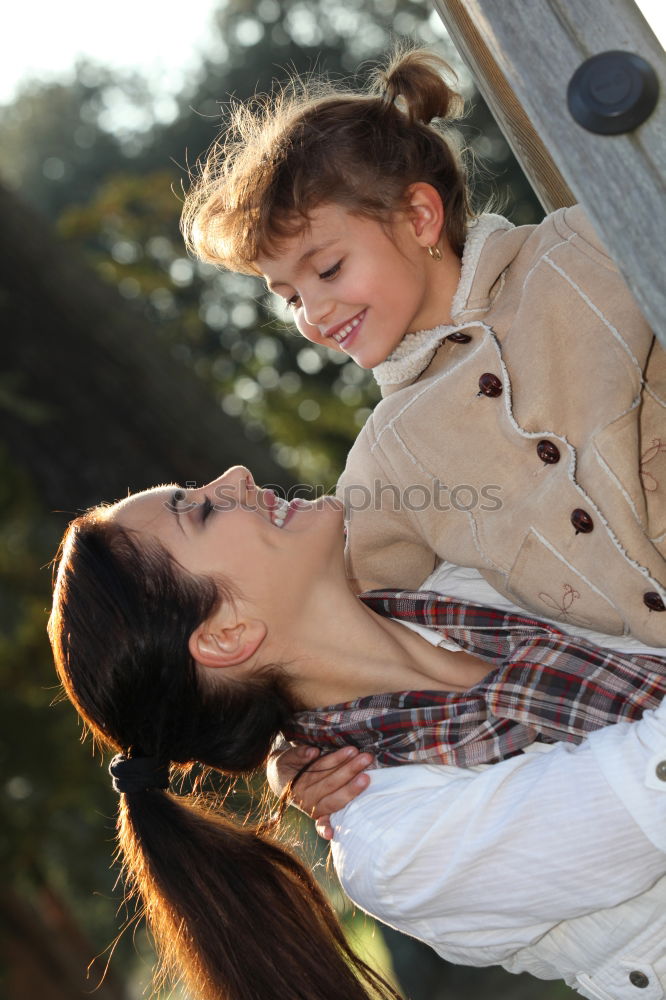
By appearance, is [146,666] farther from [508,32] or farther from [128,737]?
[508,32]

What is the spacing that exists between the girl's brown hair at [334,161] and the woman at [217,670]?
73 centimetres

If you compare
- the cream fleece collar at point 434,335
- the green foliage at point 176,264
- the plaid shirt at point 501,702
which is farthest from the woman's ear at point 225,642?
the green foliage at point 176,264

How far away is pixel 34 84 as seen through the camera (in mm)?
12648

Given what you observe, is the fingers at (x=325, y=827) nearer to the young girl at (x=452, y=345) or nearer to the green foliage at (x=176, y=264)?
the young girl at (x=452, y=345)

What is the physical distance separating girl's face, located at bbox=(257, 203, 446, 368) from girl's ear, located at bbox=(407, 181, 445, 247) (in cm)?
2

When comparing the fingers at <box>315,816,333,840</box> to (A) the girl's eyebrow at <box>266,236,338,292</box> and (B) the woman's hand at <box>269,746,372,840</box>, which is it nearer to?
(B) the woman's hand at <box>269,746,372,840</box>

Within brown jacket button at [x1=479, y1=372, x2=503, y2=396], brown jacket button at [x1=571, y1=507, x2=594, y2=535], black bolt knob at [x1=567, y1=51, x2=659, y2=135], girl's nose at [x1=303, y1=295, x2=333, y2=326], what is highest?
black bolt knob at [x1=567, y1=51, x2=659, y2=135]

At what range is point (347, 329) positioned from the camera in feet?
8.84

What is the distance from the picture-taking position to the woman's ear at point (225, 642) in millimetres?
2457

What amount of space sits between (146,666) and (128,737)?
0.20 meters

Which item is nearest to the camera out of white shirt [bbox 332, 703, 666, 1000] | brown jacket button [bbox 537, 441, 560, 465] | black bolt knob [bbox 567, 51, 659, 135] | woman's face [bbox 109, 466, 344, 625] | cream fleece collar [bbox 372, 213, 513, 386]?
black bolt knob [bbox 567, 51, 659, 135]

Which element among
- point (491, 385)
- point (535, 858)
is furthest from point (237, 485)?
point (535, 858)

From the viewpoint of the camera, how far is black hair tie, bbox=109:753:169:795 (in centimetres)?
248

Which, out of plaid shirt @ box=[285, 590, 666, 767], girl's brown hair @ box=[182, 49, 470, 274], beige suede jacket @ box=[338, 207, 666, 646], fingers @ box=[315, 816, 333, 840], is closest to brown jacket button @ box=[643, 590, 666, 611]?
beige suede jacket @ box=[338, 207, 666, 646]
